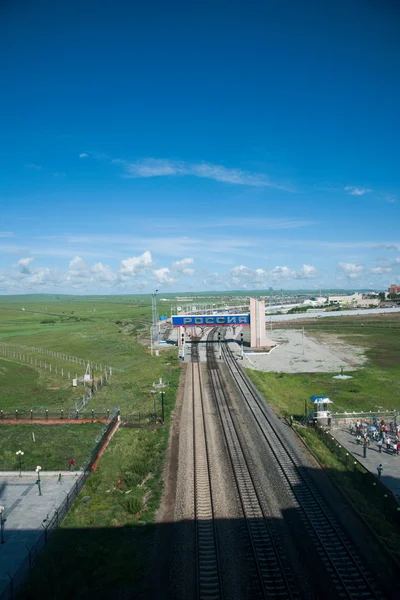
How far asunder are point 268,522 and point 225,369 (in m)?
36.6

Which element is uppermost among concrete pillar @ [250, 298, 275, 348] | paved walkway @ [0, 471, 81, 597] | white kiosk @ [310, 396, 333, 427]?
concrete pillar @ [250, 298, 275, 348]

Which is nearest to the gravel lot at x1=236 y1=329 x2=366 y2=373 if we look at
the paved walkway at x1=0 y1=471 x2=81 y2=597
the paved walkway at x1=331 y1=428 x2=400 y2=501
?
the paved walkway at x1=331 y1=428 x2=400 y2=501

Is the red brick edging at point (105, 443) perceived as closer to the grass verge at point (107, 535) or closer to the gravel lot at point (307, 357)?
the grass verge at point (107, 535)

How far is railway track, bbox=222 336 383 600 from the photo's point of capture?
14.4 meters

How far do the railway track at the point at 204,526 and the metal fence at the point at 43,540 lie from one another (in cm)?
597

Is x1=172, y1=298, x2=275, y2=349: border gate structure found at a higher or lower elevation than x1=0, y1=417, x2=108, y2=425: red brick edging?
higher

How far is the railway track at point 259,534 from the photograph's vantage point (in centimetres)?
1441

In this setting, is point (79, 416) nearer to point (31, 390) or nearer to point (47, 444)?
point (47, 444)

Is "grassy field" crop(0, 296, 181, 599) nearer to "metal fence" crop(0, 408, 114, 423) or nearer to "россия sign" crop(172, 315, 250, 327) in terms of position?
"metal fence" crop(0, 408, 114, 423)

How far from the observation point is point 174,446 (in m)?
27.8

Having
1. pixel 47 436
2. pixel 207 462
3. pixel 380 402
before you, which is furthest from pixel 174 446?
pixel 380 402

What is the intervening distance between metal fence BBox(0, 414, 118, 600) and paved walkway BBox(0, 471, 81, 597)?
19 cm

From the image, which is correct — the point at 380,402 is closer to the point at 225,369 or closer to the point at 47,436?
the point at 225,369

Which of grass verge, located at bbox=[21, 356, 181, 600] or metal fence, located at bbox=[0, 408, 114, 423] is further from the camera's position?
metal fence, located at bbox=[0, 408, 114, 423]
